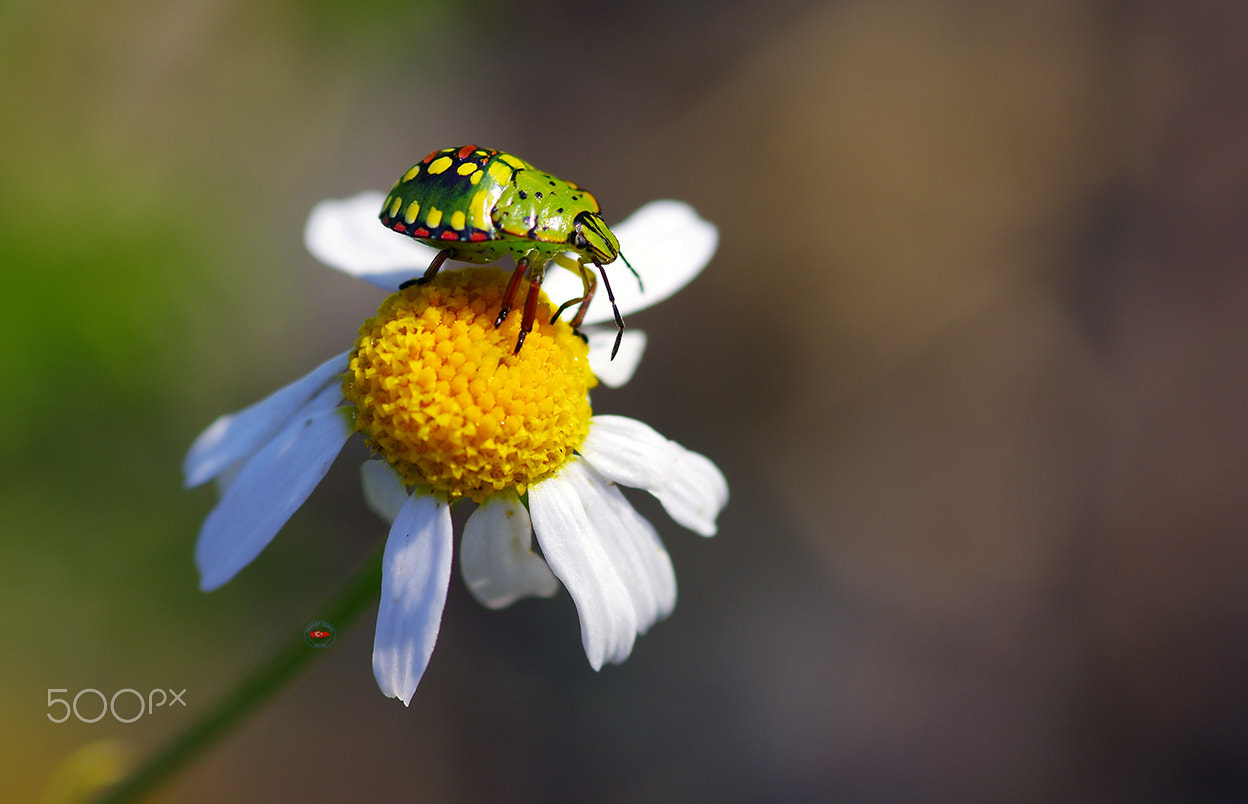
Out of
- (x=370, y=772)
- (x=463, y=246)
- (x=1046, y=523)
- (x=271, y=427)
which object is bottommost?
(x=370, y=772)

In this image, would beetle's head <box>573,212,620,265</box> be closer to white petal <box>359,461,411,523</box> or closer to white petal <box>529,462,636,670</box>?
white petal <box>529,462,636,670</box>

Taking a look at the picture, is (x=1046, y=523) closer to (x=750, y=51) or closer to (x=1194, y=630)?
(x=1194, y=630)

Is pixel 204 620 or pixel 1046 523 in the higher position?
pixel 1046 523

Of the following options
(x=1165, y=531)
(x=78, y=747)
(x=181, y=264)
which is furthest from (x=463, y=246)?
(x=1165, y=531)

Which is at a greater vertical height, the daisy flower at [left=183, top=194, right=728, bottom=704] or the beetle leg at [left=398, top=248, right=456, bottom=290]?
the beetle leg at [left=398, top=248, right=456, bottom=290]

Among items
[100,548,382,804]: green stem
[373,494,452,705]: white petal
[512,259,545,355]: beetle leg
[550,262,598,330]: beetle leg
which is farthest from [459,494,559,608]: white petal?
[550,262,598,330]: beetle leg

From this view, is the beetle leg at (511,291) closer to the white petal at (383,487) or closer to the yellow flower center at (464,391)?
the yellow flower center at (464,391)

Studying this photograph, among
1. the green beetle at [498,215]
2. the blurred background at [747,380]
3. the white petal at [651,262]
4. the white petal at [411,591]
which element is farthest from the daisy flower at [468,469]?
the blurred background at [747,380]
